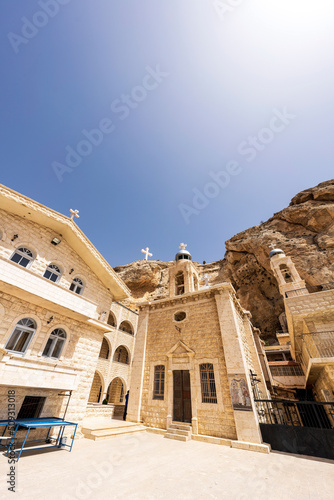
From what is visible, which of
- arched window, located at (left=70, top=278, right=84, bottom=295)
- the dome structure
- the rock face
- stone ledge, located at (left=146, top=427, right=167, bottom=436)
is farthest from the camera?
the rock face

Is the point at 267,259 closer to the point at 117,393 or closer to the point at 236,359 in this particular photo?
the point at 236,359

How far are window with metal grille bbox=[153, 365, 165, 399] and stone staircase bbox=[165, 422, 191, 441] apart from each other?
146 centimetres

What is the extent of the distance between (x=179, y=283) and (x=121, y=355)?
565 inches

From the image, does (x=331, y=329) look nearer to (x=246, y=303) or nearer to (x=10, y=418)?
(x=10, y=418)

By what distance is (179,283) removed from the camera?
1579cm

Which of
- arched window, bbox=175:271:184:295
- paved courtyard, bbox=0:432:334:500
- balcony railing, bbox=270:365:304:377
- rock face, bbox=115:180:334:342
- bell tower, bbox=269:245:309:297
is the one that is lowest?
paved courtyard, bbox=0:432:334:500

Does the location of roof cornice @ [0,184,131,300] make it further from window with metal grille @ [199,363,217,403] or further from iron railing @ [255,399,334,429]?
iron railing @ [255,399,334,429]

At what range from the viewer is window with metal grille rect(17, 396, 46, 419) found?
6.94m

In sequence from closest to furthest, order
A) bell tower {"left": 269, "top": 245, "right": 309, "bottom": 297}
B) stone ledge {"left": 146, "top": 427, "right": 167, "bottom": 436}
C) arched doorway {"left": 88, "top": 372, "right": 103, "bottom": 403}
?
stone ledge {"left": 146, "top": 427, "right": 167, "bottom": 436}, bell tower {"left": 269, "top": 245, "right": 309, "bottom": 297}, arched doorway {"left": 88, "top": 372, "right": 103, "bottom": 403}

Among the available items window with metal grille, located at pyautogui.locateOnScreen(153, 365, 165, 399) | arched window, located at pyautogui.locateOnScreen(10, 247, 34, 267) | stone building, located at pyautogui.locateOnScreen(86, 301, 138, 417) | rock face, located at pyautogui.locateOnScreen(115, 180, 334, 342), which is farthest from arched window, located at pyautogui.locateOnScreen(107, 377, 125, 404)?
arched window, located at pyautogui.locateOnScreen(10, 247, 34, 267)

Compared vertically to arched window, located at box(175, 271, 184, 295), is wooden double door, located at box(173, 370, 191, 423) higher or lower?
lower

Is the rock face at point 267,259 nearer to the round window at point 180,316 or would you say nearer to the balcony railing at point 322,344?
the balcony railing at point 322,344

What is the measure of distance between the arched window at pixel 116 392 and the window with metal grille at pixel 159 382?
1389cm

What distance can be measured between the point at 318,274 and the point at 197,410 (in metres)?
22.8
